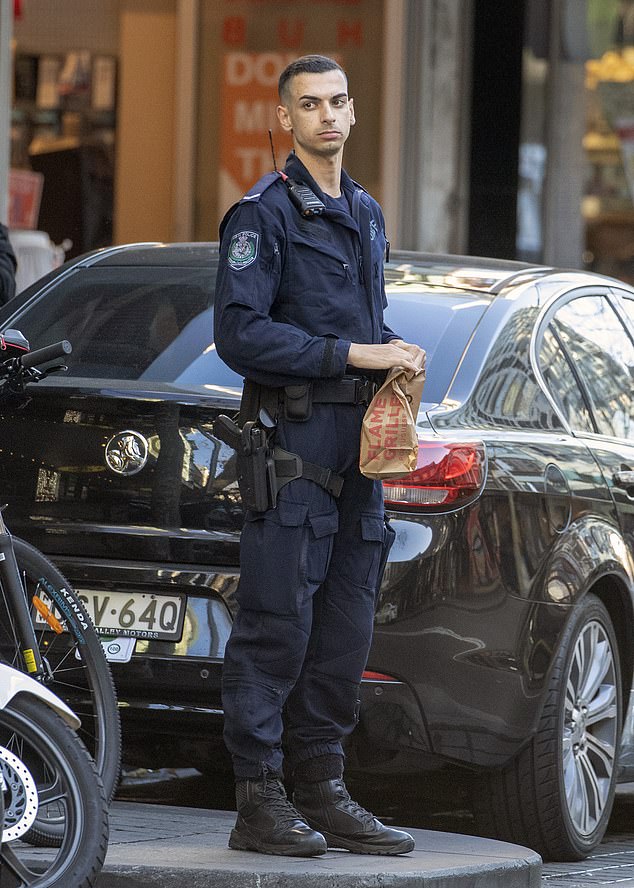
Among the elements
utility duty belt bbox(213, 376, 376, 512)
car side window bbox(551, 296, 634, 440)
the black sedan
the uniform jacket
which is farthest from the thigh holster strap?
car side window bbox(551, 296, 634, 440)

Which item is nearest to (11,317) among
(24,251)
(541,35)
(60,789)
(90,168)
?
(60,789)

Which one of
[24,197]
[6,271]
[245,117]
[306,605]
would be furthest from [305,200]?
[245,117]

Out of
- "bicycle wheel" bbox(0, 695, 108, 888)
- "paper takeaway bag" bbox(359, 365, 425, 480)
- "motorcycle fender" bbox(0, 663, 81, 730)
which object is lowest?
"bicycle wheel" bbox(0, 695, 108, 888)

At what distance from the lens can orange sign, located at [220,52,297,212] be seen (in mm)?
13133

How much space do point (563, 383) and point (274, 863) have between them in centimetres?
189

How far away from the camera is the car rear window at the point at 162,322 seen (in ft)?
17.3

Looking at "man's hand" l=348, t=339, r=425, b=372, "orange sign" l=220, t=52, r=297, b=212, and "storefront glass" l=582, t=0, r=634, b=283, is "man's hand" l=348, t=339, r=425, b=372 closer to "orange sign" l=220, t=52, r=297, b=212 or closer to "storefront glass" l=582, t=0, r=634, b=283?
"orange sign" l=220, t=52, r=297, b=212

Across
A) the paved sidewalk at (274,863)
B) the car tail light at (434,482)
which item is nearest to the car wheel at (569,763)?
the paved sidewalk at (274,863)

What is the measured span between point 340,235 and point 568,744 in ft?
5.30

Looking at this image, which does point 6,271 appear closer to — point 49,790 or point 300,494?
point 300,494

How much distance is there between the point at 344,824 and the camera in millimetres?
4629

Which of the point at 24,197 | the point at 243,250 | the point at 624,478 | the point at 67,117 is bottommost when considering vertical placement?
the point at 624,478

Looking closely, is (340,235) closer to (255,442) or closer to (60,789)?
(255,442)

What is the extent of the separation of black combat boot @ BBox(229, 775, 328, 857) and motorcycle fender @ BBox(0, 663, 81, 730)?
2.17ft
